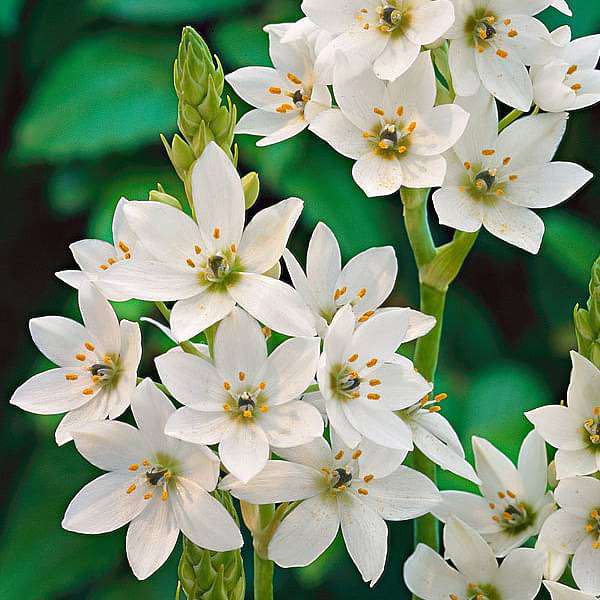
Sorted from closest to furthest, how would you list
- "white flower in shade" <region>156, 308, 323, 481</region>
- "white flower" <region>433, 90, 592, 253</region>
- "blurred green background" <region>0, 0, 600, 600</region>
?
"white flower in shade" <region>156, 308, 323, 481</region>
"white flower" <region>433, 90, 592, 253</region>
"blurred green background" <region>0, 0, 600, 600</region>

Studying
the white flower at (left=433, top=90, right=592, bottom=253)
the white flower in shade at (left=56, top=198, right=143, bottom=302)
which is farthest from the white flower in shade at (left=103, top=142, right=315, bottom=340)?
the white flower at (left=433, top=90, right=592, bottom=253)

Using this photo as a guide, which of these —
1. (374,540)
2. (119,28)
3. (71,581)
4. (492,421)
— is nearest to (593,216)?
(492,421)

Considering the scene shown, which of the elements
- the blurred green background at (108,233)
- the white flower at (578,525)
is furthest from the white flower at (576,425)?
the blurred green background at (108,233)

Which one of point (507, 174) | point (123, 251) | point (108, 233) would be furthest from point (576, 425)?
point (108, 233)

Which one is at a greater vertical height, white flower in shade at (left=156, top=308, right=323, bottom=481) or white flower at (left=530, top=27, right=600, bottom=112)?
white flower at (left=530, top=27, right=600, bottom=112)

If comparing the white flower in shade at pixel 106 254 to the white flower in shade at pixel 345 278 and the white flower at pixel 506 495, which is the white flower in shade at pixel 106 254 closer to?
the white flower in shade at pixel 345 278

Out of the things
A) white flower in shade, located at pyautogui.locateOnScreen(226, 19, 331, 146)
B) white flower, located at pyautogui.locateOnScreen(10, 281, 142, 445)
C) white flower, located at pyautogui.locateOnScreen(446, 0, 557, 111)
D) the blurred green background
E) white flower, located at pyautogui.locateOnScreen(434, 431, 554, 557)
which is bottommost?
the blurred green background

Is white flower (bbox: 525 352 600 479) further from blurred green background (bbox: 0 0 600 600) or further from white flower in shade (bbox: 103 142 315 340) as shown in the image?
blurred green background (bbox: 0 0 600 600)

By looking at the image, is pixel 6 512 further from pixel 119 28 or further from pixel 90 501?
pixel 90 501
